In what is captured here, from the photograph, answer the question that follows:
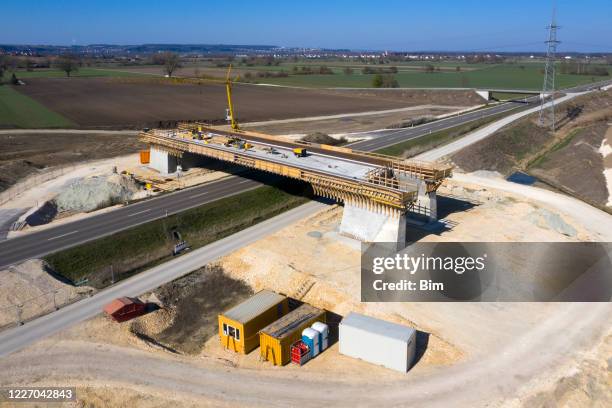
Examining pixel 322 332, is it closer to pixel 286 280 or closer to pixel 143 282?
pixel 286 280

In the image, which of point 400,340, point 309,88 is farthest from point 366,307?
point 309,88

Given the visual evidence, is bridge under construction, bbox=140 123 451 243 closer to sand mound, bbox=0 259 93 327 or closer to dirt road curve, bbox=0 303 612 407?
dirt road curve, bbox=0 303 612 407

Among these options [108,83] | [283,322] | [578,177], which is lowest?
[283,322]

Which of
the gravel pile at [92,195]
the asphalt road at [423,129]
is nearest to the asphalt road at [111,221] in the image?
the gravel pile at [92,195]

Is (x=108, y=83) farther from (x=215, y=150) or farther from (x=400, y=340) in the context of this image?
(x=400, y=340)

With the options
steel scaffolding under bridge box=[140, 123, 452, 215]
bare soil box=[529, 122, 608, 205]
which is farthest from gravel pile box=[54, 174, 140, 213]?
bare soil box=[529, 122, 608, 205]

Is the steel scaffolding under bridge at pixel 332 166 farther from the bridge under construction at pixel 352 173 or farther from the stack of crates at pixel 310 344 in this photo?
the stack of crates at pixel 310 344
